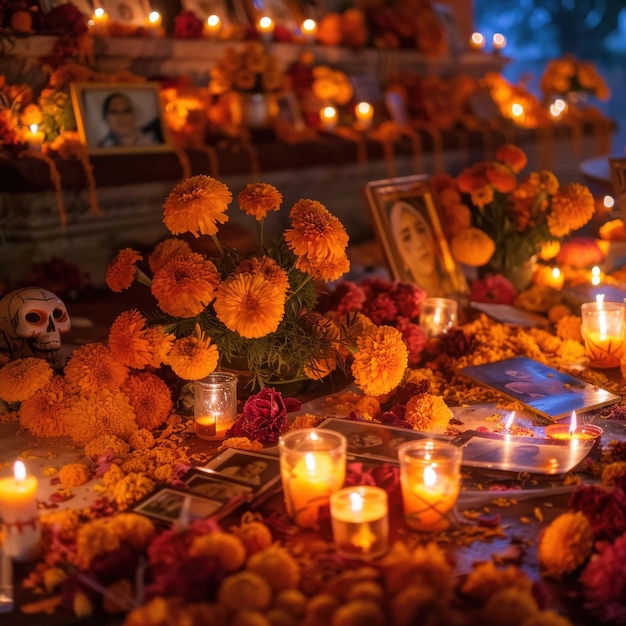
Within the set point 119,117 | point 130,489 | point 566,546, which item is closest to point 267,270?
point 130,489

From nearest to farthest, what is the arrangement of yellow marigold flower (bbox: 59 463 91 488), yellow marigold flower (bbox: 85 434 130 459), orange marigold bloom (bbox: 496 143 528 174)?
yellow marigold flower (bbox: 59 463 91 488) < yellow marigold flower (bbox: 85 434 130 459) < orange marigold bloom (bbox: 496 143 528 174)

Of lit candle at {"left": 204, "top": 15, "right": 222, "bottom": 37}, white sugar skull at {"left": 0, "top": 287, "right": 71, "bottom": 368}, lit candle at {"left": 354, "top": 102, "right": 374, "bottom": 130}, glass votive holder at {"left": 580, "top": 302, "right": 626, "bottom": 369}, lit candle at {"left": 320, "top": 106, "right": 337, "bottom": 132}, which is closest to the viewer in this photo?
white sugar skull at {"left": 0, "top": 287, "right": 71, "bottom": 368}

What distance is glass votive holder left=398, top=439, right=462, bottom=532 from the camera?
57.3 inches

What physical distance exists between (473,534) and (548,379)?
2.52 ft

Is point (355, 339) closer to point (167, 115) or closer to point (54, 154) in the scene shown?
point (54, 154)

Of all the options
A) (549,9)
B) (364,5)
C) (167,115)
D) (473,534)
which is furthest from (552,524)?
(549,9)

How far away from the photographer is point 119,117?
3627 millimetres

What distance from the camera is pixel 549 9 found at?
24.5ft

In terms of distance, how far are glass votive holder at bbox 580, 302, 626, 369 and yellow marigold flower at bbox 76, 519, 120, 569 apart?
1.41 meters

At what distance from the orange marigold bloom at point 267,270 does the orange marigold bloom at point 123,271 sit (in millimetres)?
240

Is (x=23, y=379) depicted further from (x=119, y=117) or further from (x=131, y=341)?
(x=119, y=117)

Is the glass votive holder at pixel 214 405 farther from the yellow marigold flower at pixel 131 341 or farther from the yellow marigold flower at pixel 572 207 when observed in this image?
the yellow marigold flower at pixel 572 207

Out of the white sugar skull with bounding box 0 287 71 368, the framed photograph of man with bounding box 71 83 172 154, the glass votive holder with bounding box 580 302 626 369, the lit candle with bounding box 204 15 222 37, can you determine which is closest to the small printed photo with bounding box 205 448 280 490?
the white sugar skull with bounding box 0 287 71 368

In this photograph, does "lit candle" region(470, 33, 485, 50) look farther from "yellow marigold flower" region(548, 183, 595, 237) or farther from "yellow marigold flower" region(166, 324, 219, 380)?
"yellow marigold flower" region(166, 324, 219, 380)
